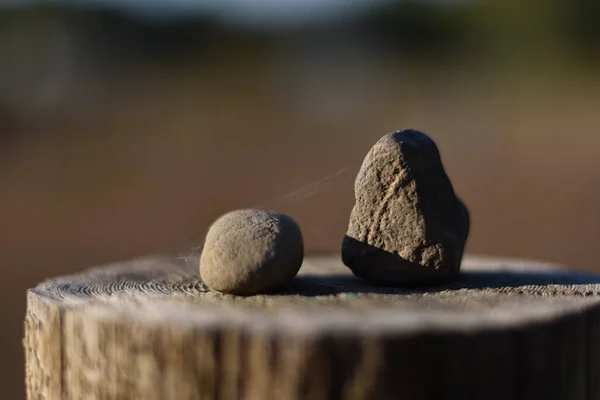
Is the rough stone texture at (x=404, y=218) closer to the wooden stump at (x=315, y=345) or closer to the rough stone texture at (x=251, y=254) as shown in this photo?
the wooden stump at (x=315, y=345)

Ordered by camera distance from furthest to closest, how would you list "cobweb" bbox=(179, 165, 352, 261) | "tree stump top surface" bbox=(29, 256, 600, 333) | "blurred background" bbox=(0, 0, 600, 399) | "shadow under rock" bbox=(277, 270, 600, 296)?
"blurred background" bbox=(0, 0, 600, 399) < "cobweb" bbox=(179, 165, 352, 261) < "shadow under rock" bbox=(277, 270, 600, 296) < "tree stump top surface" bbox=(29, 256, 600, 333)

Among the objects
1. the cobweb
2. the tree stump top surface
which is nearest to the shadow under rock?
the tree stump top surface

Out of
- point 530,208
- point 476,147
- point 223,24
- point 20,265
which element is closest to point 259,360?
point 20,265

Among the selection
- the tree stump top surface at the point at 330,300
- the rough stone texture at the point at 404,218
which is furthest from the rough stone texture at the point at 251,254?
the rough stone texture at the point at 404,218

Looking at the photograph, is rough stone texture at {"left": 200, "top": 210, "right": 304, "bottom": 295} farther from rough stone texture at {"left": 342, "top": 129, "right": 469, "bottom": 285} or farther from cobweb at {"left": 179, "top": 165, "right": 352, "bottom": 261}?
cobweb at {"left": 179, "top": 165, "right": 352, "bottom": 261}

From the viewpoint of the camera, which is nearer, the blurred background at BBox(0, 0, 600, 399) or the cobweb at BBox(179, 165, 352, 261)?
the cobweb at BBox(179, 165, 352, 261)

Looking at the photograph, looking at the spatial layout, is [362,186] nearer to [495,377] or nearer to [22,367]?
[495,377]
